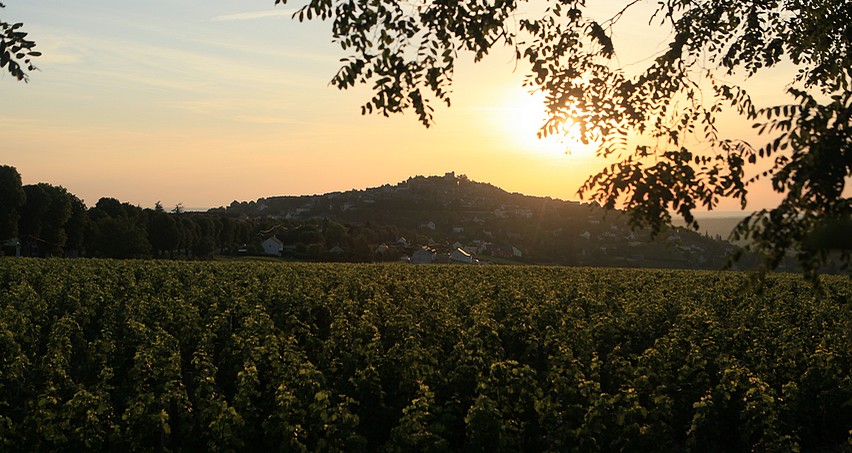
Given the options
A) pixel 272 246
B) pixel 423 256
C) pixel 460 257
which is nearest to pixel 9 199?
pixel 272 246

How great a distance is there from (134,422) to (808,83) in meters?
11.5

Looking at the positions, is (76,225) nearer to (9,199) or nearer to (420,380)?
(9,199)

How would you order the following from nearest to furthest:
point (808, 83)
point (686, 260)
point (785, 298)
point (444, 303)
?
1. point (808, 83)
2. point (444, 303)
3. point (785, 298)
4. point (686, 260)

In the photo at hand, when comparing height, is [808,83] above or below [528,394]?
above

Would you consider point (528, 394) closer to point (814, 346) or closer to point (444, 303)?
point (814, 346)

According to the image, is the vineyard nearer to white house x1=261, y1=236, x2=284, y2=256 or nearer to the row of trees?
the row of trees

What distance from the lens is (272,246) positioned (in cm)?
11906

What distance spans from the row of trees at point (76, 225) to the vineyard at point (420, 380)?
5260cm

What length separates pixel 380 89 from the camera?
8.38 m

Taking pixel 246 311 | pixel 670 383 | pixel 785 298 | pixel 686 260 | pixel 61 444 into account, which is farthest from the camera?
pixel 686 260

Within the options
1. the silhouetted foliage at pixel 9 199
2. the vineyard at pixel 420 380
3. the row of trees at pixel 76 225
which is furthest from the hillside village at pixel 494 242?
the vineyard at pixel 420 380

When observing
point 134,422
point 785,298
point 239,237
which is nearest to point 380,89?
point 134,422

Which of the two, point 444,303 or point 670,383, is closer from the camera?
point 670,383

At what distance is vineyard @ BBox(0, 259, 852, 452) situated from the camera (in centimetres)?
1248
